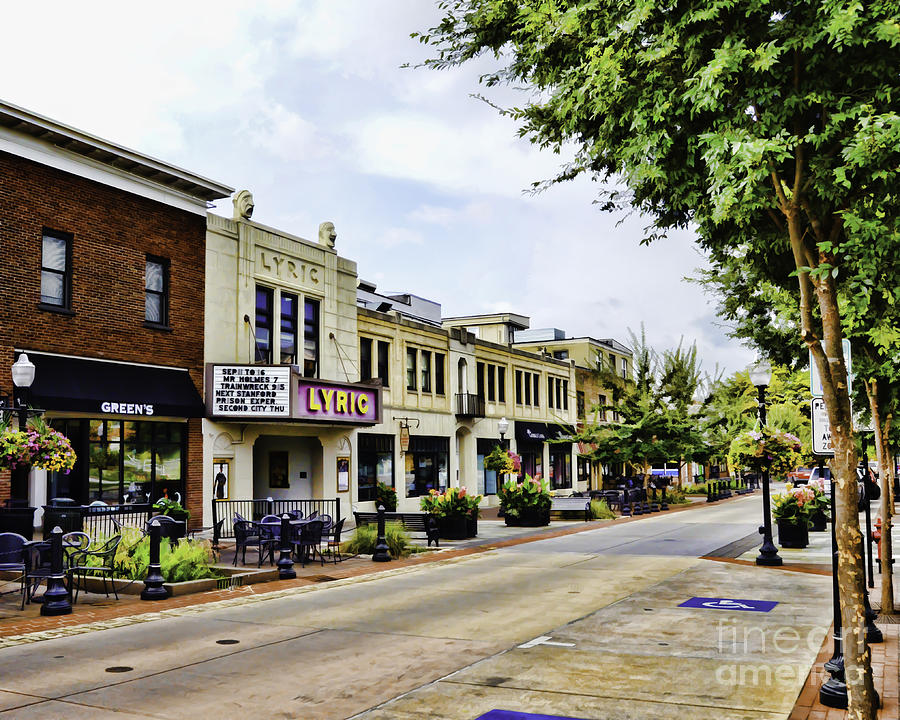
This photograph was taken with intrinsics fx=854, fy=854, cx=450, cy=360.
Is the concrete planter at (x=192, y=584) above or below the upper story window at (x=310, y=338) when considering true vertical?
below

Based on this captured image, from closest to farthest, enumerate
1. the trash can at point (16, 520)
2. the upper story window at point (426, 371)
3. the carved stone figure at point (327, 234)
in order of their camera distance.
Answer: the trash can at point (16, 520) → the carved stone figure at point (327, 234) → the upper story window at point (426, 371)

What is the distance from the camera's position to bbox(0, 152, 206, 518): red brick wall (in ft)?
68.6

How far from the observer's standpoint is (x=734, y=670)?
9.20 m

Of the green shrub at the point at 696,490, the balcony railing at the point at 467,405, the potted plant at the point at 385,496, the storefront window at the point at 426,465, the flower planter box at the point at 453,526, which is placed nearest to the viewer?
the flower planter box at the point at 453,526

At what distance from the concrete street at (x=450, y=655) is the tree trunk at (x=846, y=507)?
1.50m

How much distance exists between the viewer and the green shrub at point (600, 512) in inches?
1396

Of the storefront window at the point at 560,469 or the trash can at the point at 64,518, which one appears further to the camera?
the storefront window at the point at 560,469

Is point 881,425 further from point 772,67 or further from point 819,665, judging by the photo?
point 772,67

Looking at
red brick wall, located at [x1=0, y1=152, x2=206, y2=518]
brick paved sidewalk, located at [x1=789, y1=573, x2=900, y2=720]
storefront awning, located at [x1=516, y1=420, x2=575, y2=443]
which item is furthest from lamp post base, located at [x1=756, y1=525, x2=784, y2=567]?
storefront awning, located at [x1=516, y1=420, x2=575, y2=443]

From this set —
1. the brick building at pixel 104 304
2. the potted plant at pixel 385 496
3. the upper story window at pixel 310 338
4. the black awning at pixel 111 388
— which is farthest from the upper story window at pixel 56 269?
the potted plant at pixel 385 496

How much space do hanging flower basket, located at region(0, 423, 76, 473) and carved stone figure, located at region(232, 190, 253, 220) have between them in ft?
48.5

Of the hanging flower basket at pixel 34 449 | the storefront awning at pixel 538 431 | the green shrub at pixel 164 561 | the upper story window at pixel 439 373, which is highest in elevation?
the upper story window at pixel 439 373

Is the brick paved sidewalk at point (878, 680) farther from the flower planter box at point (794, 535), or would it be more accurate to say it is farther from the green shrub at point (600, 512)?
the green shrub at point (600, 512)

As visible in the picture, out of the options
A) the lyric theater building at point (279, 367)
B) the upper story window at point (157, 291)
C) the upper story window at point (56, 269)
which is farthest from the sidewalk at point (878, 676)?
the upper story window at point (157, 291)
